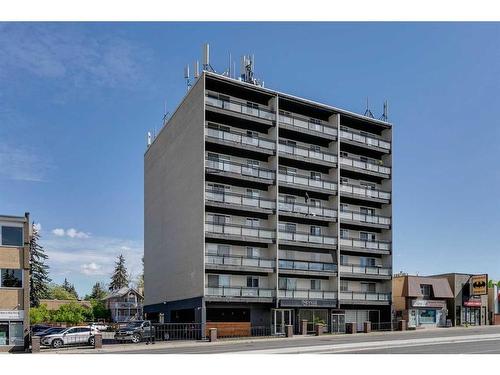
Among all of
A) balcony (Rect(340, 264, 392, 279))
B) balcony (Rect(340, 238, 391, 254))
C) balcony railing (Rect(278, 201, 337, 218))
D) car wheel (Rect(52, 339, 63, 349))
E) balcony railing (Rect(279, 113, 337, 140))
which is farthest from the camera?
balcony (Rect(340, 238, 391, 254))

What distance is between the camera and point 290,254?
54312 millimetres

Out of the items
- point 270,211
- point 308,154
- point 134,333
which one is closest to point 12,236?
point 134,333

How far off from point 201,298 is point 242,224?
8.31 metres

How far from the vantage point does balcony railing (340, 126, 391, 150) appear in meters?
58.8

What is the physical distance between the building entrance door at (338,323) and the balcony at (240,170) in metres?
14.7

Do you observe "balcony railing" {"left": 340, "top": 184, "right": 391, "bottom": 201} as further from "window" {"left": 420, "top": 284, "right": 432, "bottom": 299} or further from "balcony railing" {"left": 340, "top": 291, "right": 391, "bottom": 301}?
"window" {"left": 420, "top": 284, "right": 432, "bottom": 299}

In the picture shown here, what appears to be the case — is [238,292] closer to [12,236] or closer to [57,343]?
[57,343]

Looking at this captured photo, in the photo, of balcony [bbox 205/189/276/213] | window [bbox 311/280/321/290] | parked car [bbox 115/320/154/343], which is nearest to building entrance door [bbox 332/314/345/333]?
window [bbox 311/280/321/290]

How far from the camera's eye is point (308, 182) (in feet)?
181

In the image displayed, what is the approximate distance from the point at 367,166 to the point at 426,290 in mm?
15888

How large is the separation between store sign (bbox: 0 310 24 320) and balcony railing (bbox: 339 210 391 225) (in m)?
30.8

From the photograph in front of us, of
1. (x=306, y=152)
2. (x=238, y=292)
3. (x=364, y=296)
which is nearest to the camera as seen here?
Answer: (x=238, y=292)

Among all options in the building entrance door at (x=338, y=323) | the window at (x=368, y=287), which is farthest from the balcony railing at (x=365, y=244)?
the building entrance door at (x=338, y=323)

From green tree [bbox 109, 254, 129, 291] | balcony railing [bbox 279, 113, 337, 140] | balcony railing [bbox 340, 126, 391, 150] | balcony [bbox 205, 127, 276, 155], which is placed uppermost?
balcony railing [bbox 279, 113, 337, 140]
